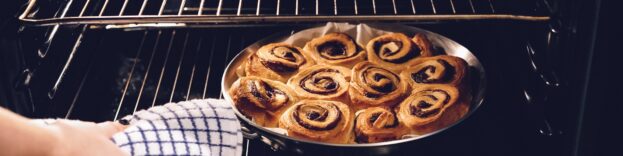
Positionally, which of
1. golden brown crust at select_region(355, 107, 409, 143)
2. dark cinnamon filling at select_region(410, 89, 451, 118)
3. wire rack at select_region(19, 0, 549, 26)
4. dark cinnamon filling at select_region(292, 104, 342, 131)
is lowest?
golden brown crust at select_region(355, 107, 409, 143)

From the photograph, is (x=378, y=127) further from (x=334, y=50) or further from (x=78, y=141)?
(x=78, y=141)

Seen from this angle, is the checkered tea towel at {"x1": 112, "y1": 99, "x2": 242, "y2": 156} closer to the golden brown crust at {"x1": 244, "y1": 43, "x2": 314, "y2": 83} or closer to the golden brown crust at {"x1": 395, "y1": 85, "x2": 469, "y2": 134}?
the golden brown crust at {"x1": 244, "y1": 43, "x2": 314, "y2": 83}

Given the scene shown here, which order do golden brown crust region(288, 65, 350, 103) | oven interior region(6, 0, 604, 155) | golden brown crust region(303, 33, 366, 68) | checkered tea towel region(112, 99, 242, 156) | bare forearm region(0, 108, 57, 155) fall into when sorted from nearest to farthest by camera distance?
1. bare forearm region(0, 108, 57, 155)
2. checkered tea towel region(112, 99, 242, 156)
3. oven interior region(6, 0, 604, 155)
4. golden brown crust region(288, 65, 350, 103)
5. golden brown crust region(303, 33, 366, 68)

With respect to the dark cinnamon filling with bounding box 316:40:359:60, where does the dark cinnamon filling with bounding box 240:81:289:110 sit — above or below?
below

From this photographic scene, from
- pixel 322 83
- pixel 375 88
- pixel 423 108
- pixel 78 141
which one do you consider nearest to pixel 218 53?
pixel 322 83

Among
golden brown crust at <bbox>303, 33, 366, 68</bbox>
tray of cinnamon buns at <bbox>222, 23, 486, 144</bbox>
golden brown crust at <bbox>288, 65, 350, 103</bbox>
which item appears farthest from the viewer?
golden brown crust at <bbox>303, 33, 366, 68</bbox>

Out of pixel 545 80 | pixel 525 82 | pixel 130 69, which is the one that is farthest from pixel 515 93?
pixel 130 69

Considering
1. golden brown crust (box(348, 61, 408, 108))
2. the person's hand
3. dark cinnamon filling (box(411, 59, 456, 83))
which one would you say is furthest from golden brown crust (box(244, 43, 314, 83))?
the person's hand
